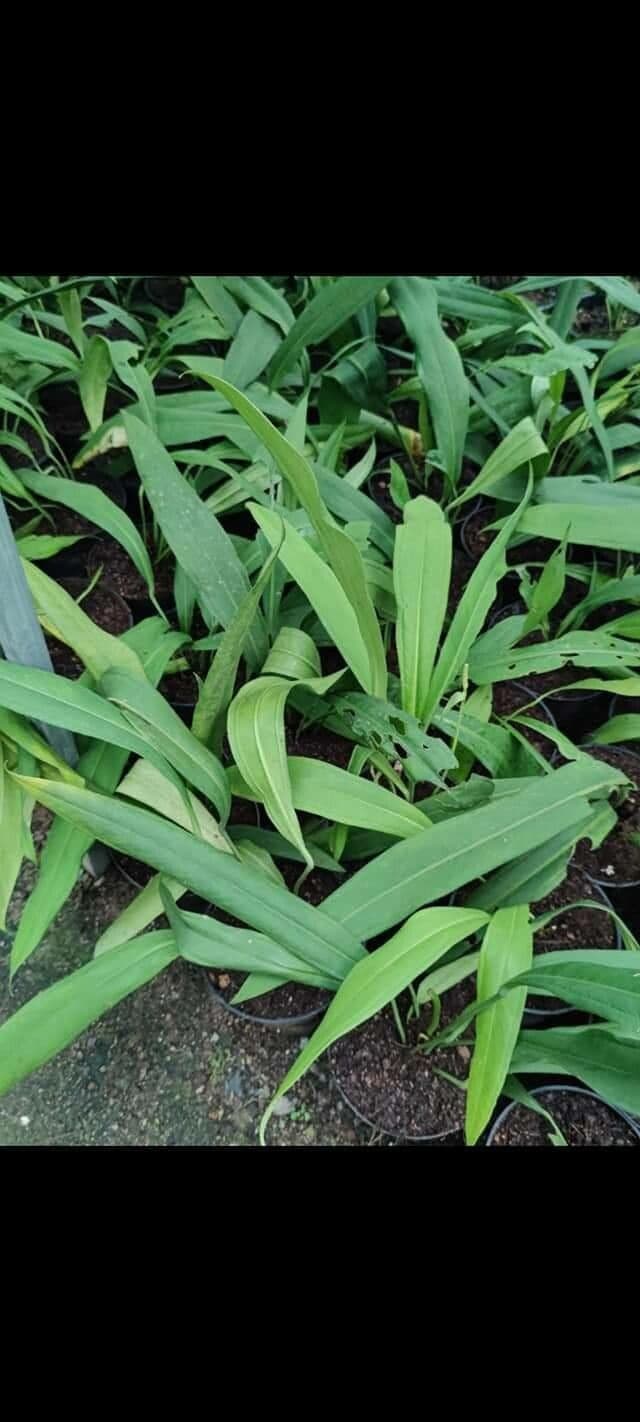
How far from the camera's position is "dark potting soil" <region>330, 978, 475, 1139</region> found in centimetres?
79

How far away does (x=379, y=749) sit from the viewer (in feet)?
2.78

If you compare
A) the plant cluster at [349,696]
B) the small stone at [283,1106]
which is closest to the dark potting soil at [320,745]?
the plant cluster at [349,696]

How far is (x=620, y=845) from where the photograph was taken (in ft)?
3.20

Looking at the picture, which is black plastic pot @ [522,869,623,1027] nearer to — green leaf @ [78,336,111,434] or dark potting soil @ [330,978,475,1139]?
dark potting soil @ [330,978,475,1139]

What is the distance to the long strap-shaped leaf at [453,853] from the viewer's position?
73 centimetres

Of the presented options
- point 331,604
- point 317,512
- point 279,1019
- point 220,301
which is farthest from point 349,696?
point 220,301

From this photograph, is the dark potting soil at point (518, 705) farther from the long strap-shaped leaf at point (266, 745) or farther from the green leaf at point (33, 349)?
the green leaf at point (33, 349)

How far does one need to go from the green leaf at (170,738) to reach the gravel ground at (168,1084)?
260 millimetres

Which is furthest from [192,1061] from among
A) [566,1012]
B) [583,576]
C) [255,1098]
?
[583,576]

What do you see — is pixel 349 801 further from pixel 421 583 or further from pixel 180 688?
pixel 180 688

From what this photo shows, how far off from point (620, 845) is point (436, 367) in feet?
2.04

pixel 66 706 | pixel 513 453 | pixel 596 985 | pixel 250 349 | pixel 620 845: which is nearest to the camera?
pixel 596 985

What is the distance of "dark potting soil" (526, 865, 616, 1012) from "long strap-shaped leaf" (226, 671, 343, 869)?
0.90ft

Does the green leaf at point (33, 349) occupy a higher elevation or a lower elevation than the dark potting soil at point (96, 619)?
higher
